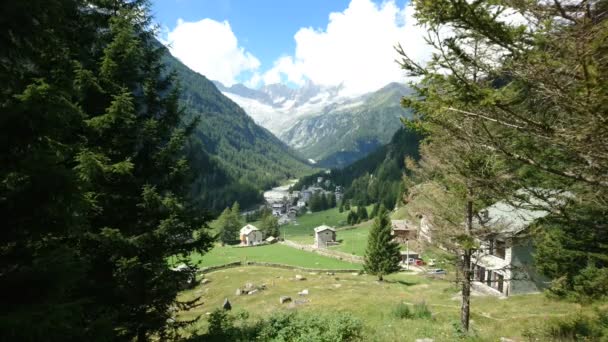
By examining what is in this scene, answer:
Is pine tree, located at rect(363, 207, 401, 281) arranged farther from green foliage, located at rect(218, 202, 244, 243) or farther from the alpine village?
green foliage, located at rect(218, 202, 244, 243)

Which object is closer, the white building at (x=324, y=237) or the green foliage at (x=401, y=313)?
the green foliage at (x=401, y=313)

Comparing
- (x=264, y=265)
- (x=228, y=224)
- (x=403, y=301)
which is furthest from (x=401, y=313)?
(x=228, y=224)

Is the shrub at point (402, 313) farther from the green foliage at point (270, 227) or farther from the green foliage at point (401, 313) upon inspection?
the green foliage at point (270, 227)

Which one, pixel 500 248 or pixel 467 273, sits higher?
pixel 500 248

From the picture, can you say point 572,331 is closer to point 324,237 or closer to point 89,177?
point 89,177

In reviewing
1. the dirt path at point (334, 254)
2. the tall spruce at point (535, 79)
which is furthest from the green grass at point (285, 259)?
the tall spruce at point (535, 79)

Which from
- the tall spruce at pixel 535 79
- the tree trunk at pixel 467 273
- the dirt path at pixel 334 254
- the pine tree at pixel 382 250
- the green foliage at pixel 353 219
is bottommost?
the dirt path at pixel 334 254

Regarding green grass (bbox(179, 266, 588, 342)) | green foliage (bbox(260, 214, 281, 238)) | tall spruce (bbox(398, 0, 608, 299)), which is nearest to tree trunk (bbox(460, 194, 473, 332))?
green grass (bbox(179, 266, 588, 342))

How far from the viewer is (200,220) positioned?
40.1 ft

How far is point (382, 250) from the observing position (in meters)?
54.0

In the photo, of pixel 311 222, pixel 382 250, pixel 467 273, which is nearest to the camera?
pixel 467 273

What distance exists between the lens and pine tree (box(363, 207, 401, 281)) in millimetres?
53656

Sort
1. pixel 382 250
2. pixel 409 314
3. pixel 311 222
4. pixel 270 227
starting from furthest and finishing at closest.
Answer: pixel 311 222, pixel 270 227, pixel 382 250, pixel 409 314

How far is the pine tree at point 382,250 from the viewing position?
53.7 m
